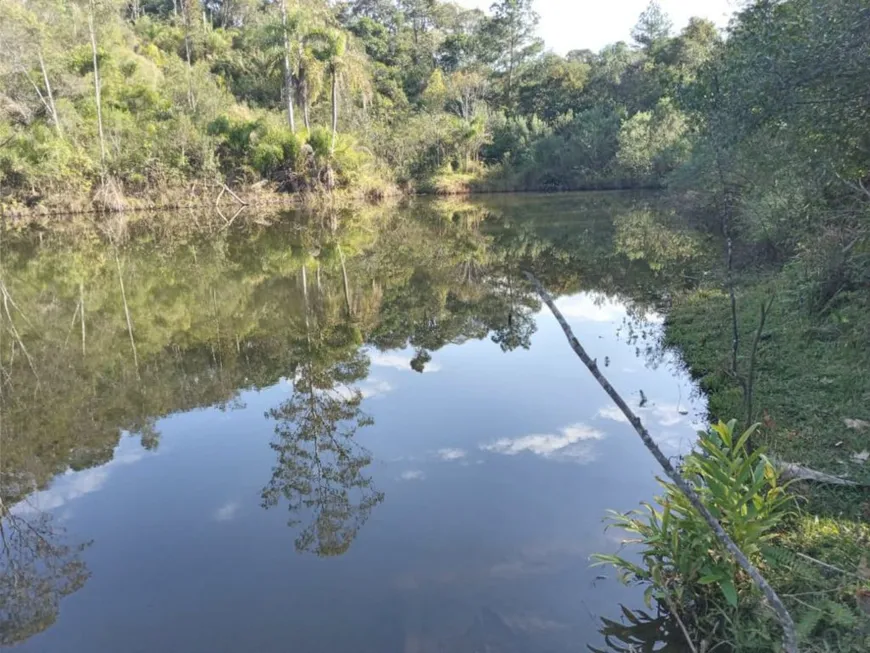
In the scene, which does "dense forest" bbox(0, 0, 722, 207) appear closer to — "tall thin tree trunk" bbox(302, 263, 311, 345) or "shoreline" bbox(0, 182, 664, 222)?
"shoreline" bbox(0, 182, 664, 222)

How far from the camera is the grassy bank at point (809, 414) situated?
3107 millimetres

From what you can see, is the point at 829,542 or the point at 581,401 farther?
the point at 581,401

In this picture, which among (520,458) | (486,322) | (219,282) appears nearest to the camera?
(520,458)

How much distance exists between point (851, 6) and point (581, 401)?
4.40 m

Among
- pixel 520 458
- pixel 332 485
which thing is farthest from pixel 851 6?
pixel 332 485

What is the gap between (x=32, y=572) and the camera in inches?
164

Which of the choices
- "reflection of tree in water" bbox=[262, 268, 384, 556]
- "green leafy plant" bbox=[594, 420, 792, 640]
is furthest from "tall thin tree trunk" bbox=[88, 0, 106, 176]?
"green leafy plant" bbox=[594, 420, 792, 640]

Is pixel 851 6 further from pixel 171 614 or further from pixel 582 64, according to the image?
pixel 582 64

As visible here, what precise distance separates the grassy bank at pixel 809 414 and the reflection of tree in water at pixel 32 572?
4.12 meters

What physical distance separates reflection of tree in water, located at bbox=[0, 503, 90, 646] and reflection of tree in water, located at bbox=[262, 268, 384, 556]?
4.67 feet

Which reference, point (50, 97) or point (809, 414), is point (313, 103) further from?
point (809, 414)

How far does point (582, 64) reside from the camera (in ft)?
156

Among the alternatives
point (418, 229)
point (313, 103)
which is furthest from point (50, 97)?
point (418, 229)

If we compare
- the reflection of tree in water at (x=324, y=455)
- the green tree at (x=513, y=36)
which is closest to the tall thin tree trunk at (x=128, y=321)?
the reflection of tree in water at (x=324, y=455)
